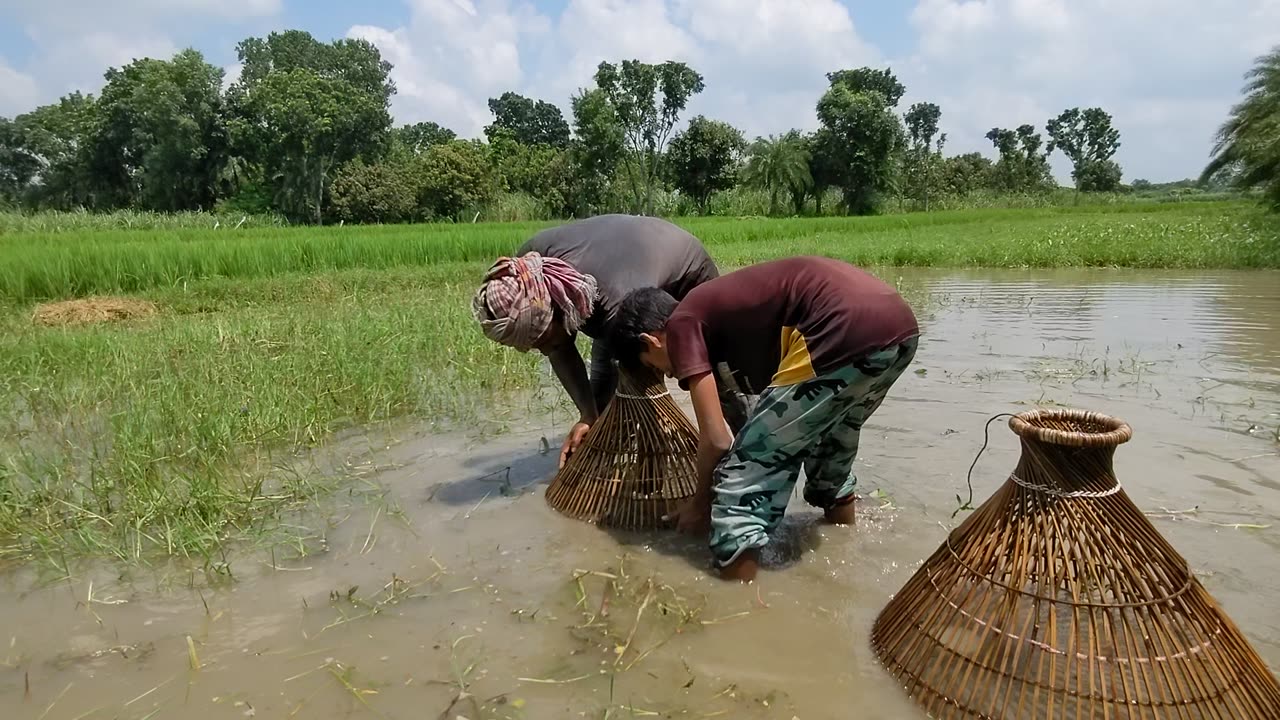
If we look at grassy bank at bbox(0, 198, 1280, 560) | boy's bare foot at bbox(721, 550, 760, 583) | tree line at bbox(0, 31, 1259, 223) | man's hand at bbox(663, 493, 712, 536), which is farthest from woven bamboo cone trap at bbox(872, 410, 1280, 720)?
tree line at bbox(0, 31, 1259, 223)

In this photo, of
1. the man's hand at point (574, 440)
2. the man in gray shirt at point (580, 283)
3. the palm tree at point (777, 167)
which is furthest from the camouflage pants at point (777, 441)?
the palm tree at point (777, 167)

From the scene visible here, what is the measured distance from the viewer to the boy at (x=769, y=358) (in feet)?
7.51

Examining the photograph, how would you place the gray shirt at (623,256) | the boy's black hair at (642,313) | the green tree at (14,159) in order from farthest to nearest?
the green tree at (14,159) < the gray shirt at (623,256) < the boy's black hair at (642,313)

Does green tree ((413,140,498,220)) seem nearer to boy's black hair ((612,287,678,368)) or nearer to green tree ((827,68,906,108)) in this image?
green tree ((827,68,906,108))

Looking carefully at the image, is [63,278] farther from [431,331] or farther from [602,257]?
[602,257]

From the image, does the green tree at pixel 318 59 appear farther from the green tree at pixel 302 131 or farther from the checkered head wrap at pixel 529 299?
the checkered head wrap at pixel 529 299

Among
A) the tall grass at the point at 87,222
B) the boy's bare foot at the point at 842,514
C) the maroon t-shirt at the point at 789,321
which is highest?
the tall grass at the point at 87,222

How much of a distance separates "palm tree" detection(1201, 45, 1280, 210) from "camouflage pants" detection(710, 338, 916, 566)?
16477 millimetres

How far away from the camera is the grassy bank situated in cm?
300

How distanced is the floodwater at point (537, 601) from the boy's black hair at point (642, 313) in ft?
2.65

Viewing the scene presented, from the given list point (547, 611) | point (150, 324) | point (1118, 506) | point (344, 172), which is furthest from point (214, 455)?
point (344, 172)

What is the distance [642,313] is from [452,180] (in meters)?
28.4

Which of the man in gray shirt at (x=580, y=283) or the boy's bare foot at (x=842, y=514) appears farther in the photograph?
the boy's bare foot at (x=842, y=514)

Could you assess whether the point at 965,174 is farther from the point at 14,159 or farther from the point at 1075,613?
the point at 14,159
